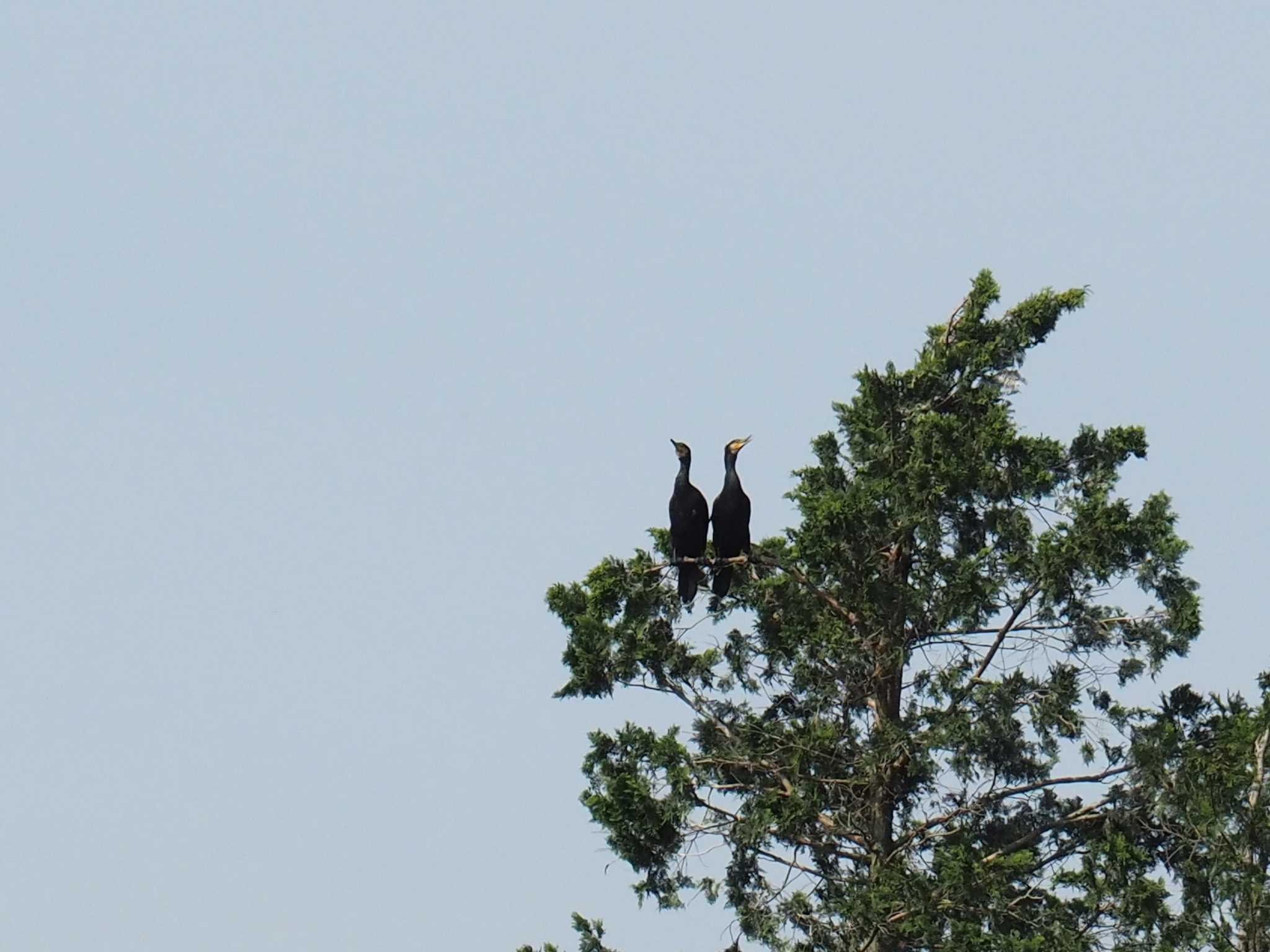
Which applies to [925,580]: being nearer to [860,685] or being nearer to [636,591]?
[860,685]

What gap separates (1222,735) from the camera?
25.2 m

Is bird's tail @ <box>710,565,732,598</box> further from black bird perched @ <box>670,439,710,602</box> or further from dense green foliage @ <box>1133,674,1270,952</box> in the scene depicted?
dense green foliage @ <box>1133,674,1270,952</box>

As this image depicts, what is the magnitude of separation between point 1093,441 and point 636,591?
483 centimetres

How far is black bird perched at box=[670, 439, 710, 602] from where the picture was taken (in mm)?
26344

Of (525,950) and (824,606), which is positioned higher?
(824,606)

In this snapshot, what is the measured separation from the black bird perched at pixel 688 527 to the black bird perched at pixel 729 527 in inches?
5.9

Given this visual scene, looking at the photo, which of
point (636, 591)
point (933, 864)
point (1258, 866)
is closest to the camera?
point (1258, 866)

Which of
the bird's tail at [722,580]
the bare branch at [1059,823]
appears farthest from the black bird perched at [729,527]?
the bare branch at [1059,823]

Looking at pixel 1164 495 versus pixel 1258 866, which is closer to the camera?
pixel 1258 866

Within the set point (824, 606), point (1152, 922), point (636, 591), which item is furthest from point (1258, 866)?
point (636, 591)

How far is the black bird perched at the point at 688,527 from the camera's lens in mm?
26344

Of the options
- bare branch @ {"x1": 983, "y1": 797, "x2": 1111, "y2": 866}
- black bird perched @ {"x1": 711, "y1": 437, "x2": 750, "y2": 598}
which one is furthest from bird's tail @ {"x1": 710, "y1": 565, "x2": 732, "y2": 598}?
bare branch @ {"x1": 983, "y1": 797, "x2": 1111, "y2": 866}

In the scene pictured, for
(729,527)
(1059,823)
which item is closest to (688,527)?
(729,527)

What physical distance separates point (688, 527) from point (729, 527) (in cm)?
43
